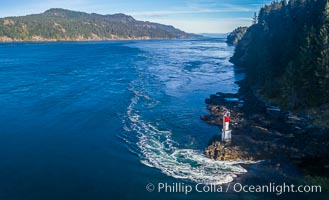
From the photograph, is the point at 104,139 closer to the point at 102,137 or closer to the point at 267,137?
the point at 102,137

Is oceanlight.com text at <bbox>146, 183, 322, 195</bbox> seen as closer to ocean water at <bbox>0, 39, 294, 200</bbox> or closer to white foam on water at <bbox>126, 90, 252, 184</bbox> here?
ocean water at <bbox>0, 39, 294, 200</bbox>

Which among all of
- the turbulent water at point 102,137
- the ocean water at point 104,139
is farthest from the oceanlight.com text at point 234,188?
the turbulent water at point 102,137

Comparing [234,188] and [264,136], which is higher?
[264,136]

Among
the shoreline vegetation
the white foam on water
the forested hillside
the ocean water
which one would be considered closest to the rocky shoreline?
the shoreline vegetation

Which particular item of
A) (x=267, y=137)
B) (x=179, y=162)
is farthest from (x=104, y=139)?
(x=267, y=137)

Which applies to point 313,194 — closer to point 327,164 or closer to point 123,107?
point 327,164

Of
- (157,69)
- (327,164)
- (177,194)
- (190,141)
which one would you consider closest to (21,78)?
(157,69)
